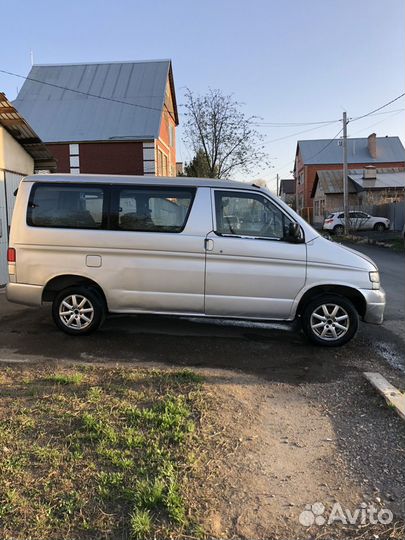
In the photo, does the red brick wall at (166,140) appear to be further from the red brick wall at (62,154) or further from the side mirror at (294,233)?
the side mirror at (294,233)

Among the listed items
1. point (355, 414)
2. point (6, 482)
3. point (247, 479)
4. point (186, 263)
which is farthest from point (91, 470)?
point (186, 263)

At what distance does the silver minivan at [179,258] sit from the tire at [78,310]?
0.01 metres

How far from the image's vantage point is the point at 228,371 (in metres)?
5.18

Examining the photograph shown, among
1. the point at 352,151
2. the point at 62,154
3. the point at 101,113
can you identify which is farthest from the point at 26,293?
the point at 352,151

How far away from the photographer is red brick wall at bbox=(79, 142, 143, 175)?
25.4 meters

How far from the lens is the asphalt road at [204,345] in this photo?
5.48 meters

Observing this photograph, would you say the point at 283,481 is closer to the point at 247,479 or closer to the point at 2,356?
the point at 247,479

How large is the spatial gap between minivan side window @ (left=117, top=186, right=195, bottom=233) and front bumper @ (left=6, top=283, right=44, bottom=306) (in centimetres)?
137

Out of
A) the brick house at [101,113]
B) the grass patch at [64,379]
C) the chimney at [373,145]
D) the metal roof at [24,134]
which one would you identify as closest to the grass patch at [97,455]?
the grass patch at [64,379]

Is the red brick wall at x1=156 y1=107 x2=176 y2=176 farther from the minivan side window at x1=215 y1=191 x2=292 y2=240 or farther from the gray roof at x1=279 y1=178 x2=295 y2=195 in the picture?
the gray roof at x1=279 y1=178 x2=295 y2=195

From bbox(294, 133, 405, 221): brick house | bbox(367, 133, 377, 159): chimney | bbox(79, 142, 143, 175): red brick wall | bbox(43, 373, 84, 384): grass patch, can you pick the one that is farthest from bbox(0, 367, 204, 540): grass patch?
bbox(367, 133, 377, 159): chimney

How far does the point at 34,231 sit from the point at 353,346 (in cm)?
439

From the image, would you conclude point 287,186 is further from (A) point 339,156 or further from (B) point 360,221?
(B) point 360,221

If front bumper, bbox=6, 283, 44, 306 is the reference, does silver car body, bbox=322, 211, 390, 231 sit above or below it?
above
